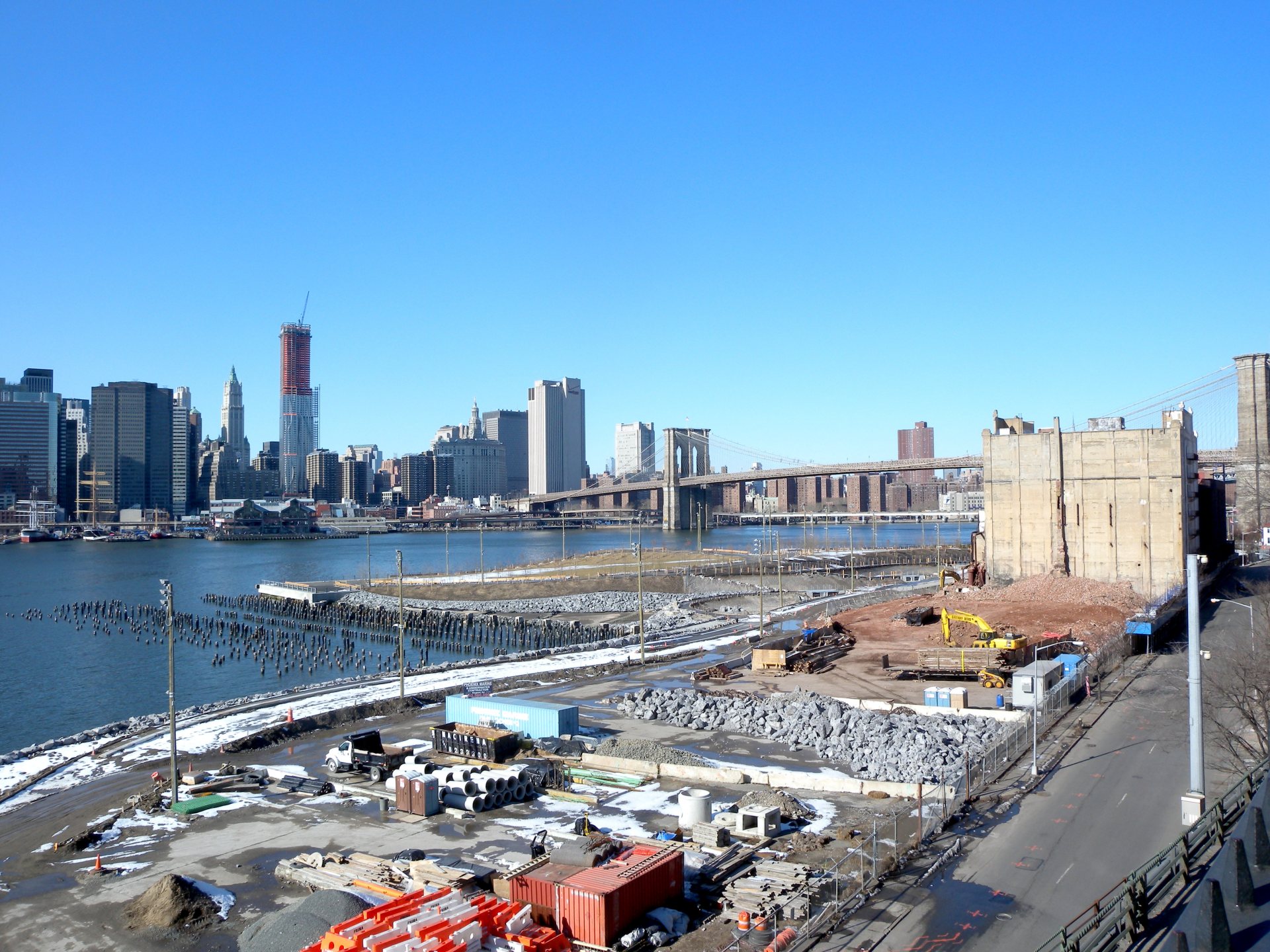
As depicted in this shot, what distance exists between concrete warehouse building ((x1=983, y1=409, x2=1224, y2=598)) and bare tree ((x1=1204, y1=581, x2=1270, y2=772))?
22549 mm

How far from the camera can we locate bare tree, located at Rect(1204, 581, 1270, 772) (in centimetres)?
1739

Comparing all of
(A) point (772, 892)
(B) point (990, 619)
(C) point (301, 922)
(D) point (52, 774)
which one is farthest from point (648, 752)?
(B) point (990, 619)

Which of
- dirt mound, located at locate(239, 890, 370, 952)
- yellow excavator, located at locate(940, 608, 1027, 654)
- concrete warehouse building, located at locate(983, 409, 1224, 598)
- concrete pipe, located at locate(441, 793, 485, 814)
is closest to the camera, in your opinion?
dirt mound, located at locate(239, 890, 370, 952)

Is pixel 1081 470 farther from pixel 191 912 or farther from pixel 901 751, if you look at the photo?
pixel 191 912

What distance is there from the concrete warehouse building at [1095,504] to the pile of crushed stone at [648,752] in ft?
110

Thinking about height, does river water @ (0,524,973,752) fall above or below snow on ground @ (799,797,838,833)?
below

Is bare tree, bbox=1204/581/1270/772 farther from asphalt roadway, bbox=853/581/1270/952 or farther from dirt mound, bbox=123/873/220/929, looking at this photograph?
dirt mound, bbox=123/873/220/929

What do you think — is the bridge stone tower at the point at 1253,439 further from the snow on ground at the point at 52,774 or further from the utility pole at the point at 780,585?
the snow on ground at the point at 52,774

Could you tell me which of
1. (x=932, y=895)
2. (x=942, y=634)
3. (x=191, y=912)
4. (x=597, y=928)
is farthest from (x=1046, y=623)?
(x=191, y=912)

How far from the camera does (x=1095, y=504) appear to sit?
48.2 metres

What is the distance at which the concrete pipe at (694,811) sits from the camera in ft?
54.0

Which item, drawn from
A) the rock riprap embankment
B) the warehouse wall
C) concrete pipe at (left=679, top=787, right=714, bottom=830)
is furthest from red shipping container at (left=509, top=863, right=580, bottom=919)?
the warehouse wall

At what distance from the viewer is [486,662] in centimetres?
3772

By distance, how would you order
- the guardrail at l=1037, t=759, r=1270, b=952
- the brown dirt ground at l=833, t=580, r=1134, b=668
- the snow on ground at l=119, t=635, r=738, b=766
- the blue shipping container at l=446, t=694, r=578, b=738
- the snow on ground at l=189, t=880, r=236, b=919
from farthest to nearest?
the brown dirt ground at l=833, t=580, r=1134, b=668 < the snow on ground at l=119, t=635, r=738, b=766 < the blue shipping container at l=446, t=694, r=578, b=738 < the snow on ground at l=189, t=880, r=236, b=919 < the guardrail at l=1037, t=759, r=1270, b=952
